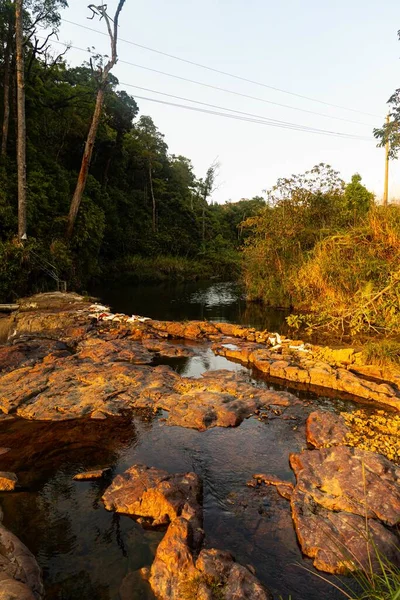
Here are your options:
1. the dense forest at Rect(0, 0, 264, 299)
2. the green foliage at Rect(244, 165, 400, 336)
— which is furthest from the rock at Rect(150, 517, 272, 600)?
the dense forest at Rect(0, 0, 264, 299)

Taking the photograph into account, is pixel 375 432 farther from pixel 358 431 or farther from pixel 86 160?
pixel 86 160

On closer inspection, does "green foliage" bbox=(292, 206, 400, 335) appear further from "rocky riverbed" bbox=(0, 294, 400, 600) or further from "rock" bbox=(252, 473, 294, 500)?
"rock" bbox=(252, 473, 294, 500)

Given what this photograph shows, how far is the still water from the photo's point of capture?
12.1ft

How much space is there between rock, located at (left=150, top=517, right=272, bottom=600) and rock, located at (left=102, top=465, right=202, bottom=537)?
49 centimetres

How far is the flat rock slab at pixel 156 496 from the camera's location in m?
4.42

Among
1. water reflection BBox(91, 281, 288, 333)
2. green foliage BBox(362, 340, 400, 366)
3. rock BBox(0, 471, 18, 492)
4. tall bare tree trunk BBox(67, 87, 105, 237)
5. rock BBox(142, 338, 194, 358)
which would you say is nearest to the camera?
rock BBox(0, 471, 18, 492)

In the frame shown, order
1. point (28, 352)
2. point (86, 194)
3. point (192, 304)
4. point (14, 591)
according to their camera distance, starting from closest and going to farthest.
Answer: point (14, 591), point (28, 352), point (192, 304), point (86, 194)

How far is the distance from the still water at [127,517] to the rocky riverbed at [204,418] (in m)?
0.06

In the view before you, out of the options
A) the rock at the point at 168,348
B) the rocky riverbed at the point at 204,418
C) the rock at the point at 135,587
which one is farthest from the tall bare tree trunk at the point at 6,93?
the rock at the point at 135,587

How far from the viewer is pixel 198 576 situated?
346cm

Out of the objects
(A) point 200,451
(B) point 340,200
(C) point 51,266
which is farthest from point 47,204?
(A) point 200,451

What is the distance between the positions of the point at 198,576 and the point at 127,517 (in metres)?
1.32

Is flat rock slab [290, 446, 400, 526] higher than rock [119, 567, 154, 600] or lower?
higher

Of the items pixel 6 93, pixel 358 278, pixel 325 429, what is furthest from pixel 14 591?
pixel 6 93
